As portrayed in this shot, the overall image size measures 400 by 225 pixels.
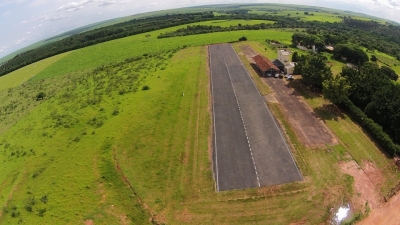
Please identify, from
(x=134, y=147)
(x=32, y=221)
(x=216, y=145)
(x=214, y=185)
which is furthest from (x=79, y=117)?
(x=214, y=185)

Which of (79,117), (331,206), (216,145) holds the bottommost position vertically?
(331,206)

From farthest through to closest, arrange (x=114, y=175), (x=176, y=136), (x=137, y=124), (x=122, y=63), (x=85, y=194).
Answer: (x=122, y=63), (x=137, y=124), (x=176, y=136), (x=114, y=175), (x=85, y=194)

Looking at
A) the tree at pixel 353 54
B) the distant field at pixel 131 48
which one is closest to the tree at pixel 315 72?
the tree at pixel 353 54

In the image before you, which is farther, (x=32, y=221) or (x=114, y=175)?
(x=114, y=175)

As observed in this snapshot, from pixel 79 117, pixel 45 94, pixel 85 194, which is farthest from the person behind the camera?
pixel 45 94

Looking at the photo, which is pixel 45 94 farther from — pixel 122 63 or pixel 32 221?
pixel 32 221

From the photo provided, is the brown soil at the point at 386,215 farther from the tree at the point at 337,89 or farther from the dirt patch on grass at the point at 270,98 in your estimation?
the dirt patch on grass at the point at 270,98

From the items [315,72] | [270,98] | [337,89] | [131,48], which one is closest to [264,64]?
[315,72]

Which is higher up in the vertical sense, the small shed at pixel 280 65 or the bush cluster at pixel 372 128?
the small shed at pixel 280 65
